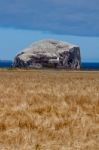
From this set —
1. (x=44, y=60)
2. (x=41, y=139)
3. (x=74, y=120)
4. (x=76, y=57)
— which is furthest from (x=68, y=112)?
(x=76, y=57)

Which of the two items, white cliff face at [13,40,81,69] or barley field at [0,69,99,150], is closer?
barley field at [0,69,99,150]

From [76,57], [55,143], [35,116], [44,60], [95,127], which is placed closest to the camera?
[55,143]

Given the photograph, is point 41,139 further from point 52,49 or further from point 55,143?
point 52,49

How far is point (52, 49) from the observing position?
139 metres

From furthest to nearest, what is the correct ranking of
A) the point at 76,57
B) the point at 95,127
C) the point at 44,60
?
the point at 76,57 < the point at 44,60 < the point at 95,127

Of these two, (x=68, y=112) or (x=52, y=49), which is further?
(x=52, y=49)

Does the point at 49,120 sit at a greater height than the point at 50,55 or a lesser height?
lesser

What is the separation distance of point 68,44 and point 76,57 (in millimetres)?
4670

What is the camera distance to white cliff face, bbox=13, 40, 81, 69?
5226 inches

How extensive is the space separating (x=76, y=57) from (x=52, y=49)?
13.0 m

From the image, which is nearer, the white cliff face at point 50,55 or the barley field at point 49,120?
the barley field at point 49,120

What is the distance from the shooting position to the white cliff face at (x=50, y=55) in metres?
133

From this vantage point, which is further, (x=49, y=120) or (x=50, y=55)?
(x=50, y=55)

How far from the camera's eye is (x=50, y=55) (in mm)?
134875
